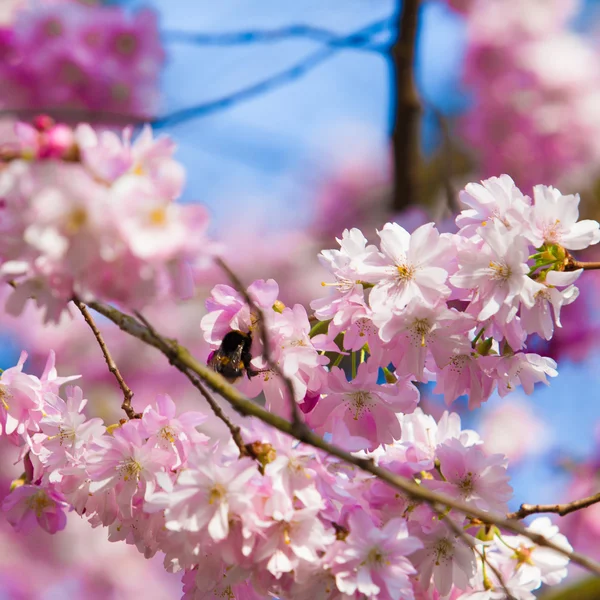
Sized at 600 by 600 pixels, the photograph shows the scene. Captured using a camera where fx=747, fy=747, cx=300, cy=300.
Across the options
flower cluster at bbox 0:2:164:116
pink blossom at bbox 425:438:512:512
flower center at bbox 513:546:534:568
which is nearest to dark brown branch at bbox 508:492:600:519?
pink blossom at bbox 425:438:512:512

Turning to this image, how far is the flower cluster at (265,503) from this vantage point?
0.87 m

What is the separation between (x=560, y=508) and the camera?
96 centimetres

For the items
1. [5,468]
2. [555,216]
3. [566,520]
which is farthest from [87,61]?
[566,520]

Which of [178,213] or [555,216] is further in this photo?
[555,216]

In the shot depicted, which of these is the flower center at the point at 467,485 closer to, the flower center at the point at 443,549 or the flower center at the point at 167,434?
the flower center at the point at 443,549

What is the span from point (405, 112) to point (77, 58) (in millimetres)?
1186

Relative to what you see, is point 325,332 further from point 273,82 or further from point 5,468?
point 5,468

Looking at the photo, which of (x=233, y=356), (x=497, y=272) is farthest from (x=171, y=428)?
(x=497, y=272)

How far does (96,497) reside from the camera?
1019mm

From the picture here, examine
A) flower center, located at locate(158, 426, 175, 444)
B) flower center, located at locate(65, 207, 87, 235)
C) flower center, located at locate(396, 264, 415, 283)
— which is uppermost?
flower center, located at locate(65, 207, 87, 235)

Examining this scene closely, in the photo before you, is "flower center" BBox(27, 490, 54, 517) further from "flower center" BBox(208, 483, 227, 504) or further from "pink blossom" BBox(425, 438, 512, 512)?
"pink blossom" BBox(425, 438, 512, 512)

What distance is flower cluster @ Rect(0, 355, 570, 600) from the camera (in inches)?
34.4

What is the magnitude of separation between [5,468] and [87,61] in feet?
5.66

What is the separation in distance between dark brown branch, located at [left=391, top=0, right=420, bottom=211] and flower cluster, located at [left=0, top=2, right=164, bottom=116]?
990 mm
